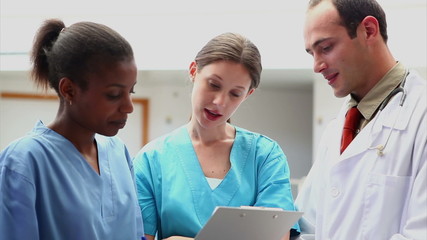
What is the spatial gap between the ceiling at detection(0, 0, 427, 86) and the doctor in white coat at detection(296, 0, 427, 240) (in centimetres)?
220

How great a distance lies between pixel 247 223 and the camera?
3.71 feet

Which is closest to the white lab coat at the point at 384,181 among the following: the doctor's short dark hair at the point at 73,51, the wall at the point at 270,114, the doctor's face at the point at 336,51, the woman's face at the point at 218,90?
the doctor's face at the point at 336,51

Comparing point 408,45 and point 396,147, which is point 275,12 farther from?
point 396,147

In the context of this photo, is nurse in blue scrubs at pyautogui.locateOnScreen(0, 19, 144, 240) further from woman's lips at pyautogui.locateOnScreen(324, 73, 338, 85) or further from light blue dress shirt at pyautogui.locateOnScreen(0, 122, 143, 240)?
woman's lips at pyautogui.locateOnScreen(324, 73, 338, 85)

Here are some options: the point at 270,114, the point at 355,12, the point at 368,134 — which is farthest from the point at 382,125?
the point at 270,114

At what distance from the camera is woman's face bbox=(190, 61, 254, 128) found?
54.9 inches

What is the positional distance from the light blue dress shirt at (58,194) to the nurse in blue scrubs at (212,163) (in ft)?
0.71

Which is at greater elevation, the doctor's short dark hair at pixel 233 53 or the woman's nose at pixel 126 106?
the doctor's short dark hair at pixel 233 53

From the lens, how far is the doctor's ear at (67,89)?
102cm

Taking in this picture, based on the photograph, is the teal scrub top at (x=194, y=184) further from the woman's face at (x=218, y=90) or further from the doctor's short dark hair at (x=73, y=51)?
the doctor's short dark hair at (x=73, y=51)

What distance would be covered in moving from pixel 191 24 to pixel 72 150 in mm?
2758

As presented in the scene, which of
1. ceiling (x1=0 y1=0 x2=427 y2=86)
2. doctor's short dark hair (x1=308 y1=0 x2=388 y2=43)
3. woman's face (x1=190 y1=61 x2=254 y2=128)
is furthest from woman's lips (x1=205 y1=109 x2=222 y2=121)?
ceiling (x1=0 y1=0 x2=427 y2=86)

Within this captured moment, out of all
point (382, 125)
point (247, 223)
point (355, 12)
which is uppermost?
point (355, 12)

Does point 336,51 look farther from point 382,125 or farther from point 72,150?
point 72,150
